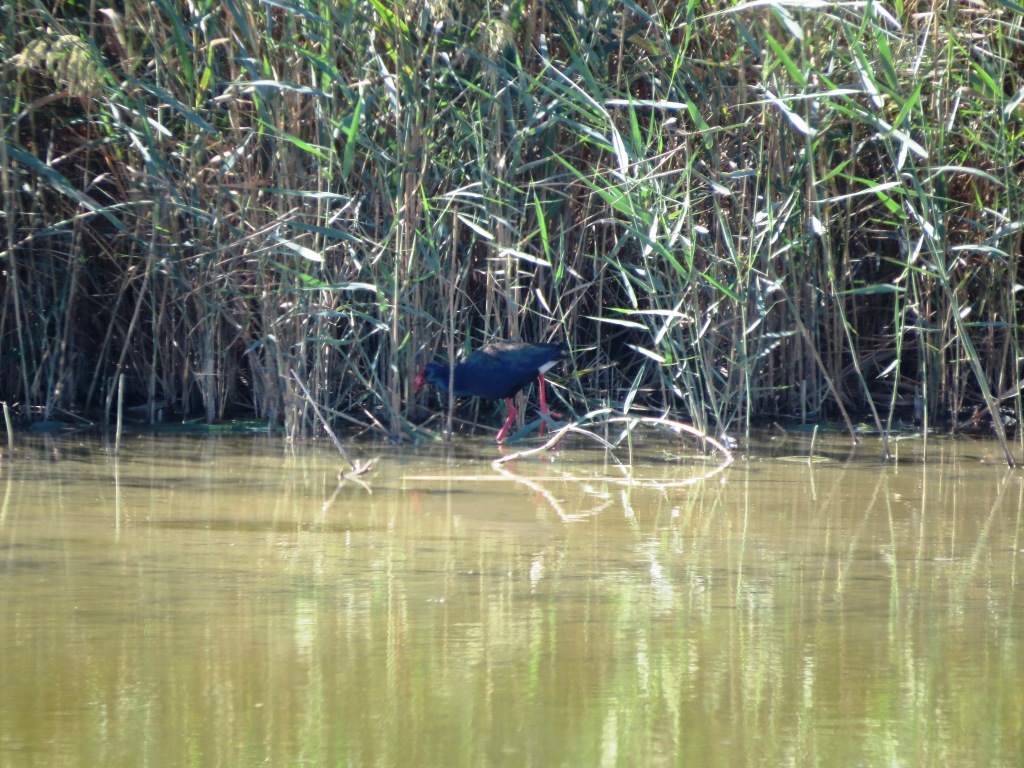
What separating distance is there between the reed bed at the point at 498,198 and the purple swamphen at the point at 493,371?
147 mm

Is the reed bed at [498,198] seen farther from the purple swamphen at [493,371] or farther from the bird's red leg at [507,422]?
the bird's red leg at [507,422]

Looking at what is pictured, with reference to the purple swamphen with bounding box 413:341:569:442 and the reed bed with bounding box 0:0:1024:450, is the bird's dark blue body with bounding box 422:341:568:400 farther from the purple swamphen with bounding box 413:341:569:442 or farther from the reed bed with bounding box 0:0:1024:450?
the reed bed with bounding box 0:0:1024:450

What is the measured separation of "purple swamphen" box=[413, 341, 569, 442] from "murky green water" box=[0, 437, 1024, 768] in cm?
107

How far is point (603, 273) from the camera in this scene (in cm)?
544

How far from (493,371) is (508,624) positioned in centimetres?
278

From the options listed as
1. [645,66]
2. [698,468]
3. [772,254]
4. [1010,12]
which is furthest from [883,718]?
[1010,12]

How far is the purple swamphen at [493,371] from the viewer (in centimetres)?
509

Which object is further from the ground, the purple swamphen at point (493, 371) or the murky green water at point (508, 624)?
the purple swamphen at point (493, 371)

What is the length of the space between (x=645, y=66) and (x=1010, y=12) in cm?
139

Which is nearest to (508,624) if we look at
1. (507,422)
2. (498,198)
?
(498,198)

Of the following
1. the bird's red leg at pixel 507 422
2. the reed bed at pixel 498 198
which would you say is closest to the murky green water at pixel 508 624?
the reed bed at pixel 498 198

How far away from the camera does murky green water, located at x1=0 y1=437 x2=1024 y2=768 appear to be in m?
1.82

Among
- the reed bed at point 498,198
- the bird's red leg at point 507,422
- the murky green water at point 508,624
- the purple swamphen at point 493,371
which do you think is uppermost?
the reed bed at point 498,198

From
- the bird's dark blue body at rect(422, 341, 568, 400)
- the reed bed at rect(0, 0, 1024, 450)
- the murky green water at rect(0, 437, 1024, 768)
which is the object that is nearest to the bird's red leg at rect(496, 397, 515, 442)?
the bird's dark blue body at rect(422, 341, 568, 400)
